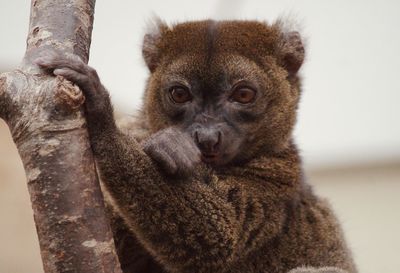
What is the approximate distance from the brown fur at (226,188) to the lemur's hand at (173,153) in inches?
3.4

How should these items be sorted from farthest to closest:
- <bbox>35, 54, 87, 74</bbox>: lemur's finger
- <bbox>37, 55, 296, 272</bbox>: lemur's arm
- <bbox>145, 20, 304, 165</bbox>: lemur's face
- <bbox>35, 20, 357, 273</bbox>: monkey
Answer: <bbox>145, 20, 304, 165</bbox>: lemur's face → <bbox>35, 20, 357, 273</bbox>: monkey → <bbox>37, 55, 296, 272</bbox>: lemur's arm → <bbox>35, 54, 87, 74</bbox>: lemur's finger

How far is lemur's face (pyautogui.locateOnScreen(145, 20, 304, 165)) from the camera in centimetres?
662

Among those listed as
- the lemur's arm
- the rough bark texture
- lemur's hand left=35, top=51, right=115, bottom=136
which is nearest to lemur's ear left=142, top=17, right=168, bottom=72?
the lemur's arm

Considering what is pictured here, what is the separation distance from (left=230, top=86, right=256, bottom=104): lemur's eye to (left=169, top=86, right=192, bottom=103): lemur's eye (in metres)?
0.43

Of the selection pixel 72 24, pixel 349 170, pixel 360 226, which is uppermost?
pixel 349 170

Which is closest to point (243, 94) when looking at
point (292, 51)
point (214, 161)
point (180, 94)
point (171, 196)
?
point (180, 94)

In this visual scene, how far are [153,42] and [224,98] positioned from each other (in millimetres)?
1263

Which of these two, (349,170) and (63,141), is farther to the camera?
(349,170)

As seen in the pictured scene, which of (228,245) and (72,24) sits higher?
(72,24)

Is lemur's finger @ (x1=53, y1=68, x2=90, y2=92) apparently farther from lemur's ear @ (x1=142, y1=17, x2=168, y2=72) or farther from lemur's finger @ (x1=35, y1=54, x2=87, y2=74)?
lemur's ear @ (x1=142, y1=17, x2=168, y2=72)

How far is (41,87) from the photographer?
4.76m

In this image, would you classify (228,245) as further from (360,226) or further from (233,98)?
(360,226)

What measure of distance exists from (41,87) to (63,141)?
0.44m

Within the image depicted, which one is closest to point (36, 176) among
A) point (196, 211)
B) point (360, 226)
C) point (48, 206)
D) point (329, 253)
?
point (48, 206)
